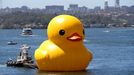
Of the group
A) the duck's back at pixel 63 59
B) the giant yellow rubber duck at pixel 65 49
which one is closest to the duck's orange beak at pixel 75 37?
the giant yellow rubber duck at pixel 65 49

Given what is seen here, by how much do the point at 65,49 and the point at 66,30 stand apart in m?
1.41

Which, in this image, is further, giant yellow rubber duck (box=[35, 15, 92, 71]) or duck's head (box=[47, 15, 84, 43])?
duck's head (box=[47, 15, 84, 43])

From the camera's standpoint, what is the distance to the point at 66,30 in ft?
160

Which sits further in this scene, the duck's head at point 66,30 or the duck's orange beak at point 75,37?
the duck's head at point 66,30

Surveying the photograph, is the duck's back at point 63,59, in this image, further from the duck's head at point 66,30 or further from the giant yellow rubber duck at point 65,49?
the duck's head at point 66,30

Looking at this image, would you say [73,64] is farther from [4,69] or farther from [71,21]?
[4,69]

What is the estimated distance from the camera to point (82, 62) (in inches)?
1937

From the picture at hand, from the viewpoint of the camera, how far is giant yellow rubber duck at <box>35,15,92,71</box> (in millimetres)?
48625

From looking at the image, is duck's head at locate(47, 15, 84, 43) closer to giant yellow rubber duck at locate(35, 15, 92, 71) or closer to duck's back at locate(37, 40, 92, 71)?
giant yellow rubber duck at locate(35, 15, 92, 71)

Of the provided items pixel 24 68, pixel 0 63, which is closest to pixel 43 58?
pixel 24 68

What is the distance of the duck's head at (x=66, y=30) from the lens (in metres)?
48.8

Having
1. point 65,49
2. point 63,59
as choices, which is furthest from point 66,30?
point 63,59

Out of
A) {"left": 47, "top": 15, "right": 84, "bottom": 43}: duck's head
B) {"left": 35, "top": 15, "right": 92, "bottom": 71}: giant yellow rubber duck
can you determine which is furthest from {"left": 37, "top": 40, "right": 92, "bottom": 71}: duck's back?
{"left": 47, "top": 15, "right": 84, "bottom": 43}: duck's head

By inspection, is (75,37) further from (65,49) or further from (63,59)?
(63,59)
